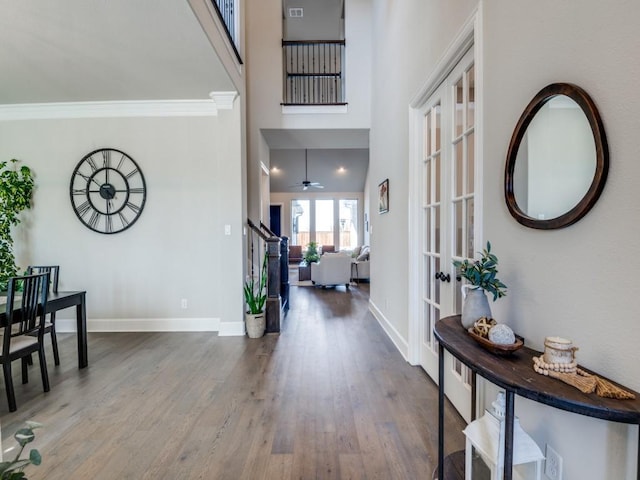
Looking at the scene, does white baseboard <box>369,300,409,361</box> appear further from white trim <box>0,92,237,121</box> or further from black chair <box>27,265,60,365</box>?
white trim <box>0,92,237,121</box>

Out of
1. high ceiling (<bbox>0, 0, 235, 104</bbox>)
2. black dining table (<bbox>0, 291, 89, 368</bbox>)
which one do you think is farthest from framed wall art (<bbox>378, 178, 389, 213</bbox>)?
black dining table (<bbox>0, 291, 89, 368</bbox>)

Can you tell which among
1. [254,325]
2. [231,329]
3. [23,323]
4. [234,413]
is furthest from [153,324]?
[234,413]

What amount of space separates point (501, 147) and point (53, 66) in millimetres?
3846

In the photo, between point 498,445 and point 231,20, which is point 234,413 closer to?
point 498,445

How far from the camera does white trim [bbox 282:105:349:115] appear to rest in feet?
15.6

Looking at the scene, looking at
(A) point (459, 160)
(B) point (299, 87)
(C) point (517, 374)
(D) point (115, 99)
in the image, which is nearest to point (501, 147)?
(A) point (459, 160)

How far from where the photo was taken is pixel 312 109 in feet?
15.6

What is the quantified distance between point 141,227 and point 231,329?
5.58 feet

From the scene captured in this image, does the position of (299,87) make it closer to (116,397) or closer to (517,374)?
(116,397)

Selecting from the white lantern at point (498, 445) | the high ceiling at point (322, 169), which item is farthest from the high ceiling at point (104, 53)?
the high ceiling at point (322, 169)

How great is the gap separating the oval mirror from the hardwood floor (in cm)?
139

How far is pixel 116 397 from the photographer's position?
2.32 meters

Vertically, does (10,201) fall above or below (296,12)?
below

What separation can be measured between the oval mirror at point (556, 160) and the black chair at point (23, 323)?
126 inches
